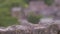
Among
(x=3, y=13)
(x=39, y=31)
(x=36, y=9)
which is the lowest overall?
(x=39, y=31)

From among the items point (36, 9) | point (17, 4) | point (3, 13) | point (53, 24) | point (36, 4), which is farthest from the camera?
point (36, 4)

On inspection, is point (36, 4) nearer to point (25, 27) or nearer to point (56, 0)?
point (56, 0)

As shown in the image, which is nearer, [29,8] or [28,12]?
[28,12]

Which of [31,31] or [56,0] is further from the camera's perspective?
[56,0]

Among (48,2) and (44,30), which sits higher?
(48,2)

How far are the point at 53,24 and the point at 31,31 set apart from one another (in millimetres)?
284

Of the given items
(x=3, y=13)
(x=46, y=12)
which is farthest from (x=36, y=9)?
(x=3, y=13)

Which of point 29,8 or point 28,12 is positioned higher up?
point 29,8

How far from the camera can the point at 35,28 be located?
2430 millimetres

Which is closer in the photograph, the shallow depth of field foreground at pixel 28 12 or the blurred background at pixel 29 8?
the shallow depth of field foreground at pixel 28 12

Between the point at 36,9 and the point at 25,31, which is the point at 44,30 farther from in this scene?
the point at 36,9

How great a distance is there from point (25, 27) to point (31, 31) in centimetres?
10

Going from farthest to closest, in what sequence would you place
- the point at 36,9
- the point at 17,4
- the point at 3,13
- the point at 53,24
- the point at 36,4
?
1. the point at 36,4
2. the point at 36,9
3. the point at 17,4
4. the point at 3,13
5. the point at 53,24

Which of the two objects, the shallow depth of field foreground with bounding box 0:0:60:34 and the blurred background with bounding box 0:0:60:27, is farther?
the blurred background with bounding box 0:0:60:27
